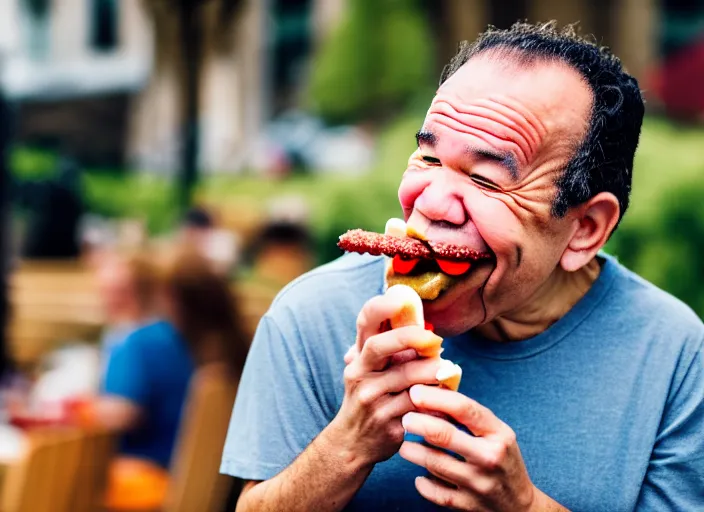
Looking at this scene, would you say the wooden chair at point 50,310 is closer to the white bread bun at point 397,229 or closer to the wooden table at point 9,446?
the wooden table at point 9,446

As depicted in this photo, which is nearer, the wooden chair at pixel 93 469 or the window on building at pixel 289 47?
the wooden chair at pixel 93 469

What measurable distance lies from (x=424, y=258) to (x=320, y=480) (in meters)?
0.40

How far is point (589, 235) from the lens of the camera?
171 centimetres

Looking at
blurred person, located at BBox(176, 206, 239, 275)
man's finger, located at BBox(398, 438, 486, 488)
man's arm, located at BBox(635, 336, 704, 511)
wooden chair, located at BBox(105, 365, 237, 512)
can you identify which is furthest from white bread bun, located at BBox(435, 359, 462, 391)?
blurred person, located at BBox(176, 206, 239, 275)

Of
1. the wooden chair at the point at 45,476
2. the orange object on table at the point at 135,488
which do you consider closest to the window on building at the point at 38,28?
the orange object on table at the point at 135,488

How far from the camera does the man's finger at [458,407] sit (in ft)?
4.66

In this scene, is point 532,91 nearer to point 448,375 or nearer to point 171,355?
point 448,375

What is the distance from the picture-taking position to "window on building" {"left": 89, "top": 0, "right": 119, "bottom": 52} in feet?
53.4

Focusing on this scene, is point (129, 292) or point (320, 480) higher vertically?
point (320, 480)

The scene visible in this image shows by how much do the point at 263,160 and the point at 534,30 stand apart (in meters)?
10.8

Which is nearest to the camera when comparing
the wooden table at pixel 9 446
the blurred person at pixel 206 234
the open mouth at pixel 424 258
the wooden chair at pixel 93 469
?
the open mouth at pixel 424 258

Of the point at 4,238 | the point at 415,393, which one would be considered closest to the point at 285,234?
the point at 4,238

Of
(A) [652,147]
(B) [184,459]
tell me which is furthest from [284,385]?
(A) [652,147]

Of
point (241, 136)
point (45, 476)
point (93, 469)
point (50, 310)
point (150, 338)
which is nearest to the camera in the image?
point (45, 476)
